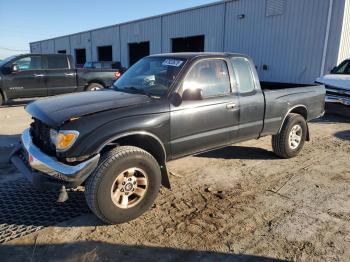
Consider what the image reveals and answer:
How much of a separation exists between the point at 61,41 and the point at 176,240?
38555 millimetres

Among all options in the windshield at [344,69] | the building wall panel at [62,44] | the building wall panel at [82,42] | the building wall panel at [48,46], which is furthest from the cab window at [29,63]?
the building wall panel at [48,46]

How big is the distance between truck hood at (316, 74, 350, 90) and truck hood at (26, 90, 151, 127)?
7612 mm

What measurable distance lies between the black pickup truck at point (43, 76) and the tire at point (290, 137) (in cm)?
775

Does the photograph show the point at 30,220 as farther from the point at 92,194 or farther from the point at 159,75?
the point at 159,75

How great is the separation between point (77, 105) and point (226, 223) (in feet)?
6.88

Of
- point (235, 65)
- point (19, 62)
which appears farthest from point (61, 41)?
point (235, 65)

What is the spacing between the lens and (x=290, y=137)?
18.5 ft

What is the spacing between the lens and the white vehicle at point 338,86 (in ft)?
30.5

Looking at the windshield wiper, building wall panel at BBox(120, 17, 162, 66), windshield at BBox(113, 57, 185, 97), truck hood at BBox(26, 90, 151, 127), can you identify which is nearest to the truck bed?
windshield at BBox(113, 57, 185, 97)

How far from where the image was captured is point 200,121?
4.13 m

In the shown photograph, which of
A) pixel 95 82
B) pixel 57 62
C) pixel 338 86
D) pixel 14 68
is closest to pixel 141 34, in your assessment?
pixel 95 82

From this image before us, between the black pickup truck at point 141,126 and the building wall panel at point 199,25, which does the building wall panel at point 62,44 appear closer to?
the building wall panel at point 199,25

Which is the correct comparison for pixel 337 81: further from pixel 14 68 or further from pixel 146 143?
pixel 14 68

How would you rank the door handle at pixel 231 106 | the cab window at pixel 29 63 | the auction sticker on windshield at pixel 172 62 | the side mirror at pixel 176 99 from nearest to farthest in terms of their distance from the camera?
1. the side mirror at pixel 176 99
2. the auction sticker on windshield at pixel 172 62
3. the door handle at pixel 231 106
4. the cab window at pixel 29 63
